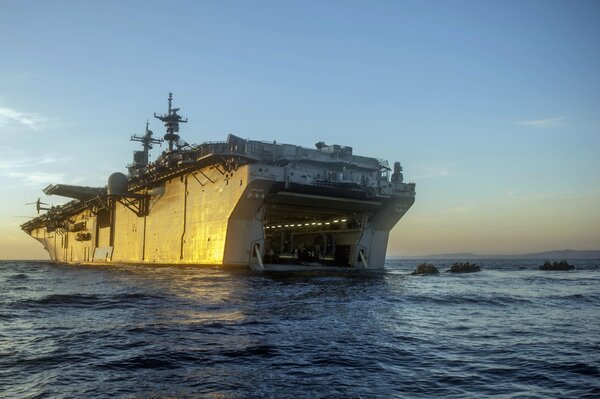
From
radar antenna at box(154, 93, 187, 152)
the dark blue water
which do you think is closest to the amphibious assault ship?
radar antenna at box(154, 93, 187, 152)

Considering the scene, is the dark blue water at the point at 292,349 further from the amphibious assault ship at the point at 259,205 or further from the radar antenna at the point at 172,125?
the radar antenna at the point at 172,125

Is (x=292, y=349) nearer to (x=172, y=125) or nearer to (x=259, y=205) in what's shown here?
(x=259, y=205)

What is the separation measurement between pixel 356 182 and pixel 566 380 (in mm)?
26324

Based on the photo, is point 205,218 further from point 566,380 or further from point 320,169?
point 566,380

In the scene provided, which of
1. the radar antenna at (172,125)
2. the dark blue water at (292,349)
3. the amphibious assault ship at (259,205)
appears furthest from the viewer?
the radar antenna at (172,125)

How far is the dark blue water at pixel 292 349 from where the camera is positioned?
6.46m

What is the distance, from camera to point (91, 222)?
64.0 m

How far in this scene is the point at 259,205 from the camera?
103 ft

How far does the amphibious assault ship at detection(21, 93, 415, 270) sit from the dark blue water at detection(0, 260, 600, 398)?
1572 cm

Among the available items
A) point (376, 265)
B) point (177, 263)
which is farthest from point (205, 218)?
point (376, 265)

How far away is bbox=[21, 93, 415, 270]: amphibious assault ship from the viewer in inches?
1238

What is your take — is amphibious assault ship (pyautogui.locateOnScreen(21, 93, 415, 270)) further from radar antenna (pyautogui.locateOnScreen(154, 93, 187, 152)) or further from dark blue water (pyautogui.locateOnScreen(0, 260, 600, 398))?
dark blue water (pyautogui.locateOnScreen(0, 260, 600, 398))

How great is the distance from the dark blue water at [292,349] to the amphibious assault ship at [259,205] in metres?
15.7

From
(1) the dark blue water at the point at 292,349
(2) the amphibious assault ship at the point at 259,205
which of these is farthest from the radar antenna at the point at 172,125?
(1) the dark blue water at the point at 292,349
